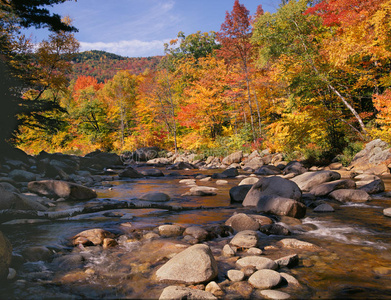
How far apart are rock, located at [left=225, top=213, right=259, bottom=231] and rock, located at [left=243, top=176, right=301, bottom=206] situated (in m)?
1.42

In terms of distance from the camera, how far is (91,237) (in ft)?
13.9

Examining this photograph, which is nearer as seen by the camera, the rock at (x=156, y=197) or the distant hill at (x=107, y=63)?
the rock at (x=156, y=197)

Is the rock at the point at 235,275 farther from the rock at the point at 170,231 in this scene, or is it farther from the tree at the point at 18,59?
the tree at the point at 18,59

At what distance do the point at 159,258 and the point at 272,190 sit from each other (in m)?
3.91

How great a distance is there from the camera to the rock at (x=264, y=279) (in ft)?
9.05

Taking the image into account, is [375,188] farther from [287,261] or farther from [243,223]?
[287,261]

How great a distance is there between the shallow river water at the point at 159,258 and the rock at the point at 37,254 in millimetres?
102

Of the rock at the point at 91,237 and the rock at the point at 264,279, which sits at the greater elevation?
the rock at the point at 91,237

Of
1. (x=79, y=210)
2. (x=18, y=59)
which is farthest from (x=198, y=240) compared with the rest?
(x=18, y=59)

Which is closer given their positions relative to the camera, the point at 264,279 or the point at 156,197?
the point at 264,279

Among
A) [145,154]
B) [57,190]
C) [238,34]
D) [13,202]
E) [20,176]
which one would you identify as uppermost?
[238,34]

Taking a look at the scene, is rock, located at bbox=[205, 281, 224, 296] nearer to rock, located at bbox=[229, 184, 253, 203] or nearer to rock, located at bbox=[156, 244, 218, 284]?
rock, located at bbox=[156, 244, 218, 284]

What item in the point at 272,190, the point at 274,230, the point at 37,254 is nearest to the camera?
the point at 37,254

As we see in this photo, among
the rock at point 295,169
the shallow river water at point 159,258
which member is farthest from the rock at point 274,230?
the rock at point 295,169
